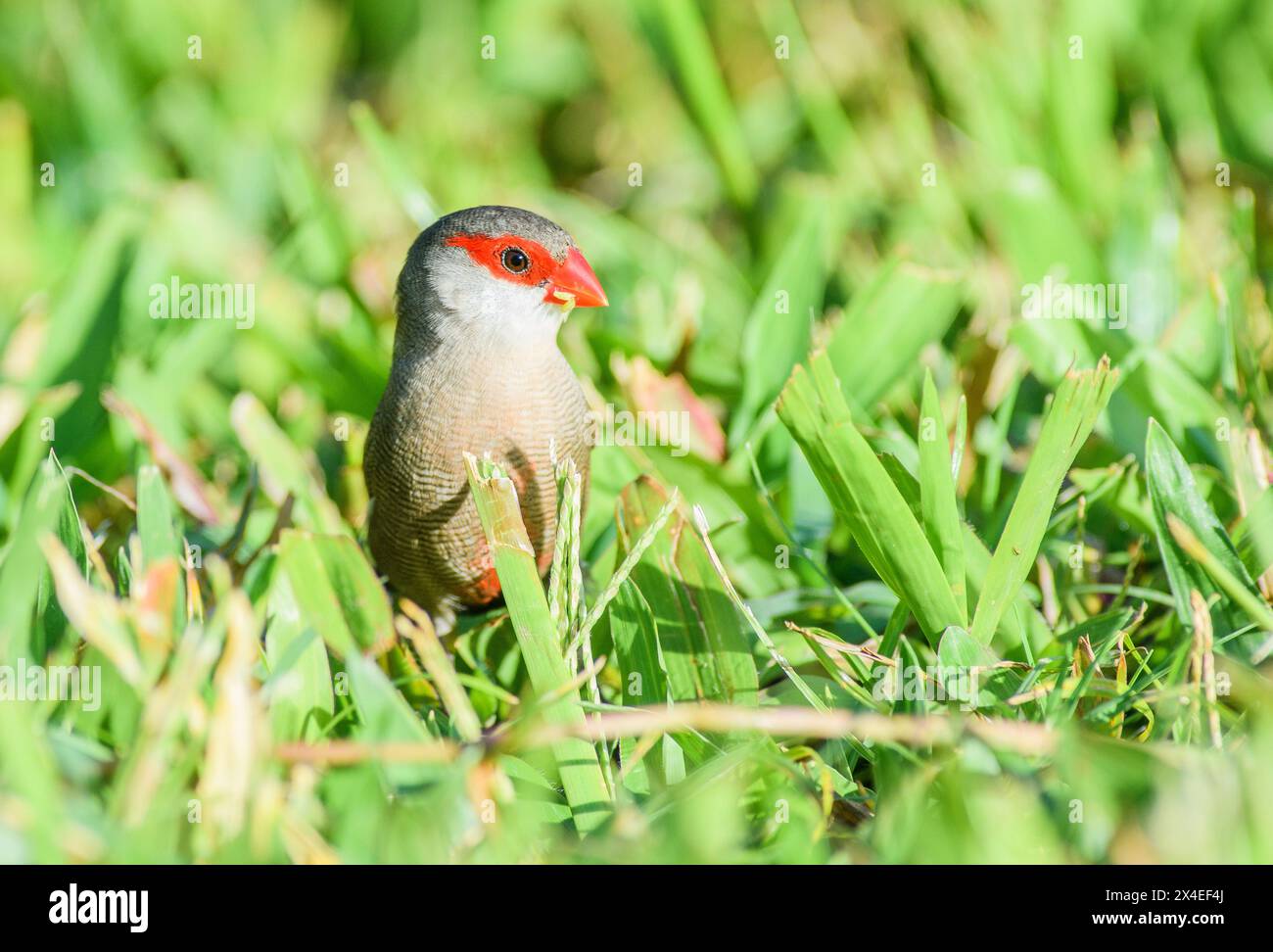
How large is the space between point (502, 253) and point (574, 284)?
16cm

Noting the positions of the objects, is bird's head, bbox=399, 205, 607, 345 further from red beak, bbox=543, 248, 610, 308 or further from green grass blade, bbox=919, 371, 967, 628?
green grass blade, bbox=919, 371, 967, 628

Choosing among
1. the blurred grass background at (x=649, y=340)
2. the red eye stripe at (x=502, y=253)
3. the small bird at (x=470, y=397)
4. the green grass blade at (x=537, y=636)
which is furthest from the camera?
the red eye stripe at (x=502, y=253)

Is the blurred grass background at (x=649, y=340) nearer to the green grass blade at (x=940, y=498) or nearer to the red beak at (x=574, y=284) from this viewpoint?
the green grass blade at (x=940, y=498)

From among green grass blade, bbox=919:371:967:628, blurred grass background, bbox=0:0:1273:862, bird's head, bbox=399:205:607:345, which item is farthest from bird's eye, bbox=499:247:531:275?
green grass blade, bbox=919:371:967:628

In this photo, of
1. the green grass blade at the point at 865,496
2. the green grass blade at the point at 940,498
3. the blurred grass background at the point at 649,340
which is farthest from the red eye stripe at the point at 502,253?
the green grass blade at the point at 940,498

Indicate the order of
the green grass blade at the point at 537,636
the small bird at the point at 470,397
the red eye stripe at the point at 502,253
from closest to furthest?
the green grass blade at the point at 537,636, the small bird at the point at 470,397, the red eye stripe at the point at 502,253

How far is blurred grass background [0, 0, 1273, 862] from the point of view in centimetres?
178

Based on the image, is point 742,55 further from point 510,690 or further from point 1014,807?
point 1014,807

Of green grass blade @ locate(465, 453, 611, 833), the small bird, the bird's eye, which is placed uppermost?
the bird's eye

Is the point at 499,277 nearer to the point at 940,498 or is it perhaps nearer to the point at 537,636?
the point at 537,636

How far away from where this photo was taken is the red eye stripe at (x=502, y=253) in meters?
2.64

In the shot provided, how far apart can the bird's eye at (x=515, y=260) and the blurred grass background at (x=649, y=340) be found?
528 mm

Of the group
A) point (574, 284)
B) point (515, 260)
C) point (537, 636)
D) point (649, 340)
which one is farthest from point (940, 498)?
point (649, 340)
